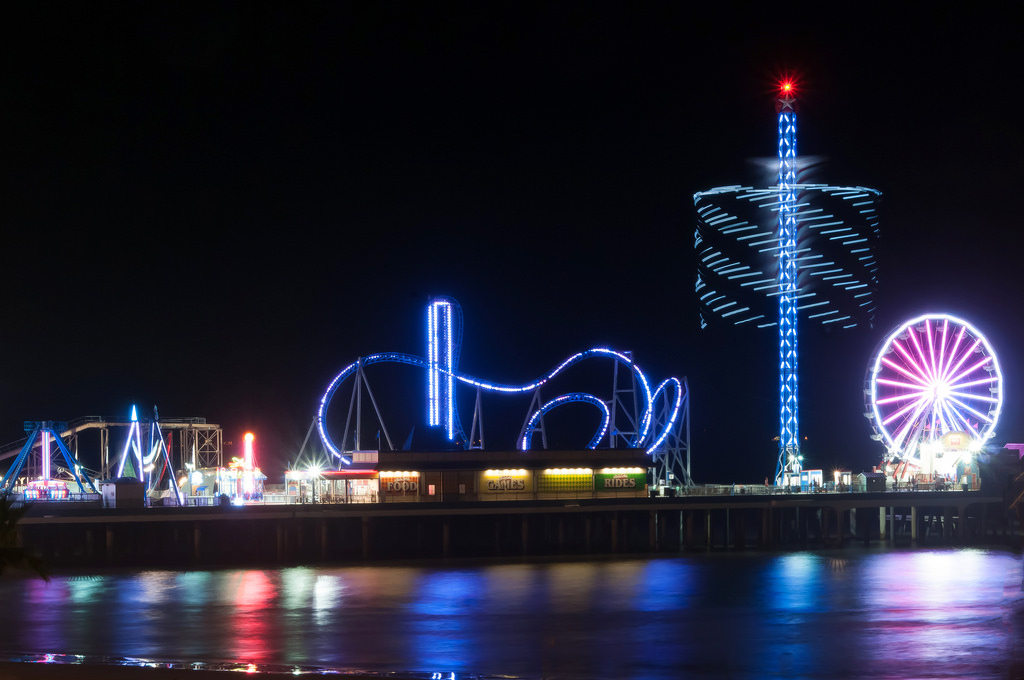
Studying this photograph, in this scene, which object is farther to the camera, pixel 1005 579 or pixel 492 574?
pixel 492 574

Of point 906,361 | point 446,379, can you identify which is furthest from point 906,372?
point 446,379

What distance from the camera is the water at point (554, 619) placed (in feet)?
92.7

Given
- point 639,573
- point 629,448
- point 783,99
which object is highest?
point 783,99

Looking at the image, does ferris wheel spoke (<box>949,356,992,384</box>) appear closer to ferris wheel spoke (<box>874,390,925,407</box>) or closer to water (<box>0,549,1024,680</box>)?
ferris wheel spoke (<box>874,390,925,407</box>)

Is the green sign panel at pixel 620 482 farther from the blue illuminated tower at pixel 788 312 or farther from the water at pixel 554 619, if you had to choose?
the water at pixel 554 619

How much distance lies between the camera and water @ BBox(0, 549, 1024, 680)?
2827cm

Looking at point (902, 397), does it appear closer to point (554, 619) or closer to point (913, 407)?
point (913, 407)

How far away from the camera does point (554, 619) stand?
118 feet

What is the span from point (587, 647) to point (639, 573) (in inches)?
758

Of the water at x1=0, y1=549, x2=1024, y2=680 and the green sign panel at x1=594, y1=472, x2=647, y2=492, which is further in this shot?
the green sign panel at x1=594, y1=472, x2=647, y2=492

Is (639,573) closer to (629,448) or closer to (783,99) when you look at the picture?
(629,448)

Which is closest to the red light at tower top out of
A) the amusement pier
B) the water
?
the amusement pier

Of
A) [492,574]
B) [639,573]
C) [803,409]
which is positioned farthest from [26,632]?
[803,409]

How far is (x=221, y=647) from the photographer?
101 ft
